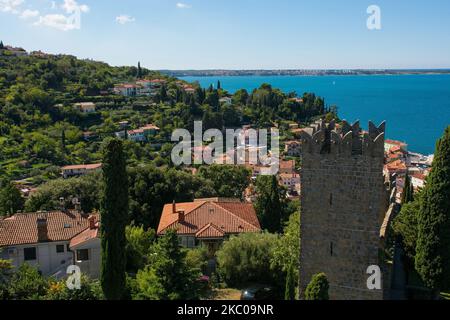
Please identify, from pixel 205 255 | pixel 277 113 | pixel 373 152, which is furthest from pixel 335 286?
pixel 277 113

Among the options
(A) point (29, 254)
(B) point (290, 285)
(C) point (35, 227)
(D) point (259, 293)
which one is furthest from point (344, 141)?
(C) point (35, 227)

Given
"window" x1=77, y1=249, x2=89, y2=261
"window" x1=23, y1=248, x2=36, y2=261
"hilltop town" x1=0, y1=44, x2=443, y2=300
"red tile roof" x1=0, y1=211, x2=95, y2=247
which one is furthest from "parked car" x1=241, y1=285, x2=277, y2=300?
"window" x1=23, y1=248, x2=36, y2=261

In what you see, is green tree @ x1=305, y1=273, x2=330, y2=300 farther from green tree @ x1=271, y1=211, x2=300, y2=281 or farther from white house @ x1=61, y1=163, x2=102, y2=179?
white house @ x1=61, y1=163, x2=102, y2=179

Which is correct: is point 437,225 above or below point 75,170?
above

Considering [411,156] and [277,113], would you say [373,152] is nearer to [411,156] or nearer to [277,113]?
[411,156]

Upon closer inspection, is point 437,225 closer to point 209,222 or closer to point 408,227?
point 408,227

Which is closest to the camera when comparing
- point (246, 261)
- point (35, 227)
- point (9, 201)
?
point (246, 261)
